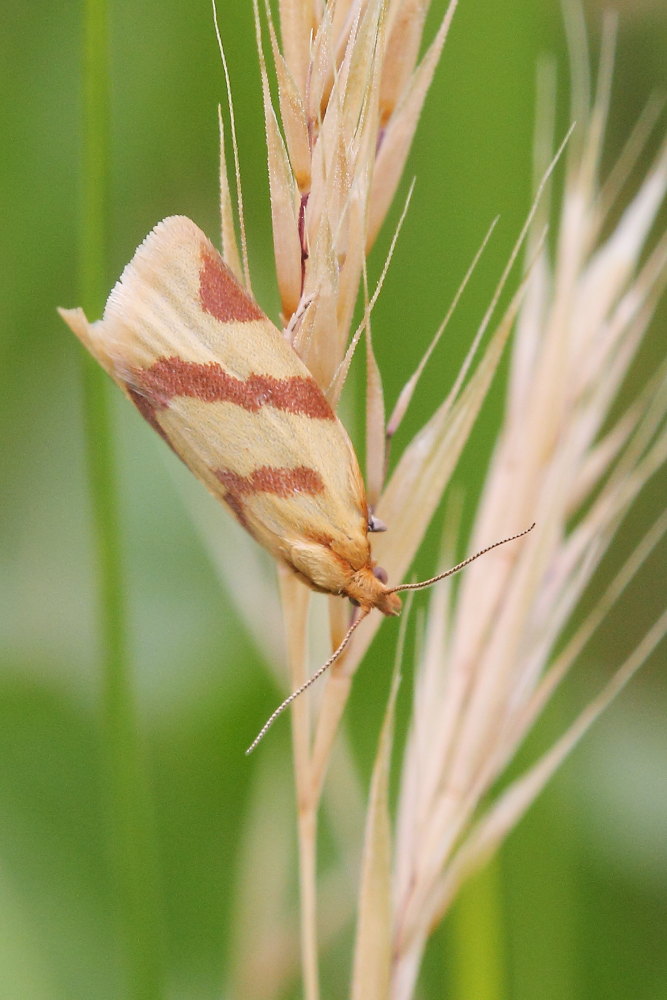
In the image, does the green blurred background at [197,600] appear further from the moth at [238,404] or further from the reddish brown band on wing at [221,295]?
the reddish brown band on wing at [221,295]

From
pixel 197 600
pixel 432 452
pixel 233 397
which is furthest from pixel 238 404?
pixel 197 600

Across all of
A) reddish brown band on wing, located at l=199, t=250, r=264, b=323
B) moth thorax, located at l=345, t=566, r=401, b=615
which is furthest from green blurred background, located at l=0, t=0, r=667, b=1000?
reddish brown band on wing, located at l=199, t=250, r=264, b=323

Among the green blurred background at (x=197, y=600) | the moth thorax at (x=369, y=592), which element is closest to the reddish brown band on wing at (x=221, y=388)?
the moth thorax at (x=369, y=592)

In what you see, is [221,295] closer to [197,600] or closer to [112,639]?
[112,639]

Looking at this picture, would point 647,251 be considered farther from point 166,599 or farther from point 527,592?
point 527,592

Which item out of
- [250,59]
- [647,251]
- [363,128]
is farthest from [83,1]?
[647,251]

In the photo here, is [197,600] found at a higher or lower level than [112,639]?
lower
